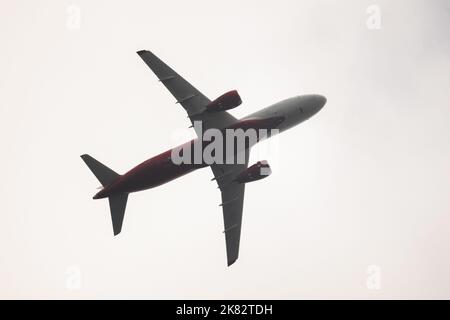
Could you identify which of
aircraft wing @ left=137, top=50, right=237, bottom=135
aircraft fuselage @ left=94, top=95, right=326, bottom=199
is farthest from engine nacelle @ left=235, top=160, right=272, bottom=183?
aircraft wing @ left=137, top=50, right=237, bottom=135

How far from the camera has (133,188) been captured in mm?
66625

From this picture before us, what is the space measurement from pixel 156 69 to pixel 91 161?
12539 mm

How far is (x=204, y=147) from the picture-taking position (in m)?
68.2

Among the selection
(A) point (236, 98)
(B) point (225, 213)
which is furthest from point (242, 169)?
(A) point (236, 98)

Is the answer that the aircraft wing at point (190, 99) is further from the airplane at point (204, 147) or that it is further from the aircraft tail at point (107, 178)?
the aircraft tail at point (107, 178)

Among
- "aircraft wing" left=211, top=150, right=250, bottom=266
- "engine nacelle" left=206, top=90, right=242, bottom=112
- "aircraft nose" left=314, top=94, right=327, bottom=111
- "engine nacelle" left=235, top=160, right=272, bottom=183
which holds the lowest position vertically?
"aircraft wing" left=211, top=150, right=250, bottom=266

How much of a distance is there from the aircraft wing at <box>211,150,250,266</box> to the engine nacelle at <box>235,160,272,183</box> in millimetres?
4050

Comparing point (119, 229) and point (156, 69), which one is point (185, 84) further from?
point (119, 229)

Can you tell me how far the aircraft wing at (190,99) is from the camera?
225 feet

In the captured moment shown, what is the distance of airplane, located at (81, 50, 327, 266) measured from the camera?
66.4 metres

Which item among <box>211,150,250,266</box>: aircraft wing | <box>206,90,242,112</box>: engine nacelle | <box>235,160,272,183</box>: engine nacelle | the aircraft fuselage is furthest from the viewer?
<box>211,150,250,266</box>: aircraft wing

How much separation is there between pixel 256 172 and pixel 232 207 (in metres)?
8.03

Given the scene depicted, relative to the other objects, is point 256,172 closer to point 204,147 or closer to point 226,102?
point 204,147

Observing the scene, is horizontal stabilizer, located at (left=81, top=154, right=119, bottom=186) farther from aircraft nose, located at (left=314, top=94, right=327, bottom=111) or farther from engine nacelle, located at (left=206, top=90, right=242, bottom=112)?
aircraft nose, located at (left=314, top=94, right=327, bottom=111)
